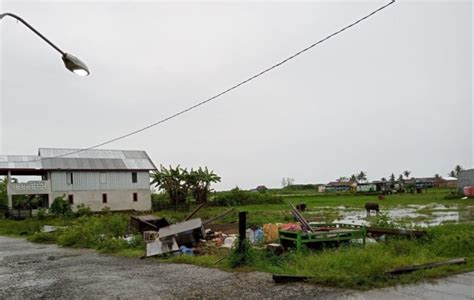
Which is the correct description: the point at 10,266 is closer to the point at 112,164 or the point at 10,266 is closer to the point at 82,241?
the point at 82,241

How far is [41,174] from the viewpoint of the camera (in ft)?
115

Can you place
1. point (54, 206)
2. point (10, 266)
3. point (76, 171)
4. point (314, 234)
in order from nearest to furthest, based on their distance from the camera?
point (314, 234)
point (10, 266)
point (54, 206)
point (76, 171)

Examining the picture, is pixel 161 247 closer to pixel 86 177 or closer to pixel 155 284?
pixel 155 284

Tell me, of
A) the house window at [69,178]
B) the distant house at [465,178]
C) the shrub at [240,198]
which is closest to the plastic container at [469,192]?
the distant house at [465,178]

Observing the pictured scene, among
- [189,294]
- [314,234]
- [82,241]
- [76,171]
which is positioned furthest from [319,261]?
[76,171]

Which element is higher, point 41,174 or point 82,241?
point 41,174

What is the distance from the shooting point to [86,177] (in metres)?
35.3

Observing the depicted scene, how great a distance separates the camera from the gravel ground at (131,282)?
23.2ft

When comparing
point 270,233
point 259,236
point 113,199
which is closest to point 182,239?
point 259,236

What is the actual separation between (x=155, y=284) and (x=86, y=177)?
1163 inches

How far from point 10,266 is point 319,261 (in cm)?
854

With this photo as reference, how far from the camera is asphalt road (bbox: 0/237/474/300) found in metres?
6.66

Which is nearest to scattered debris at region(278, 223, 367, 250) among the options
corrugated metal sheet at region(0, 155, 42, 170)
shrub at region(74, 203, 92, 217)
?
shrub at region(74, 203, 92, 217)

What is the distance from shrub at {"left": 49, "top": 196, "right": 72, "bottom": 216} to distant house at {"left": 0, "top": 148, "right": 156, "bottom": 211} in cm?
209
